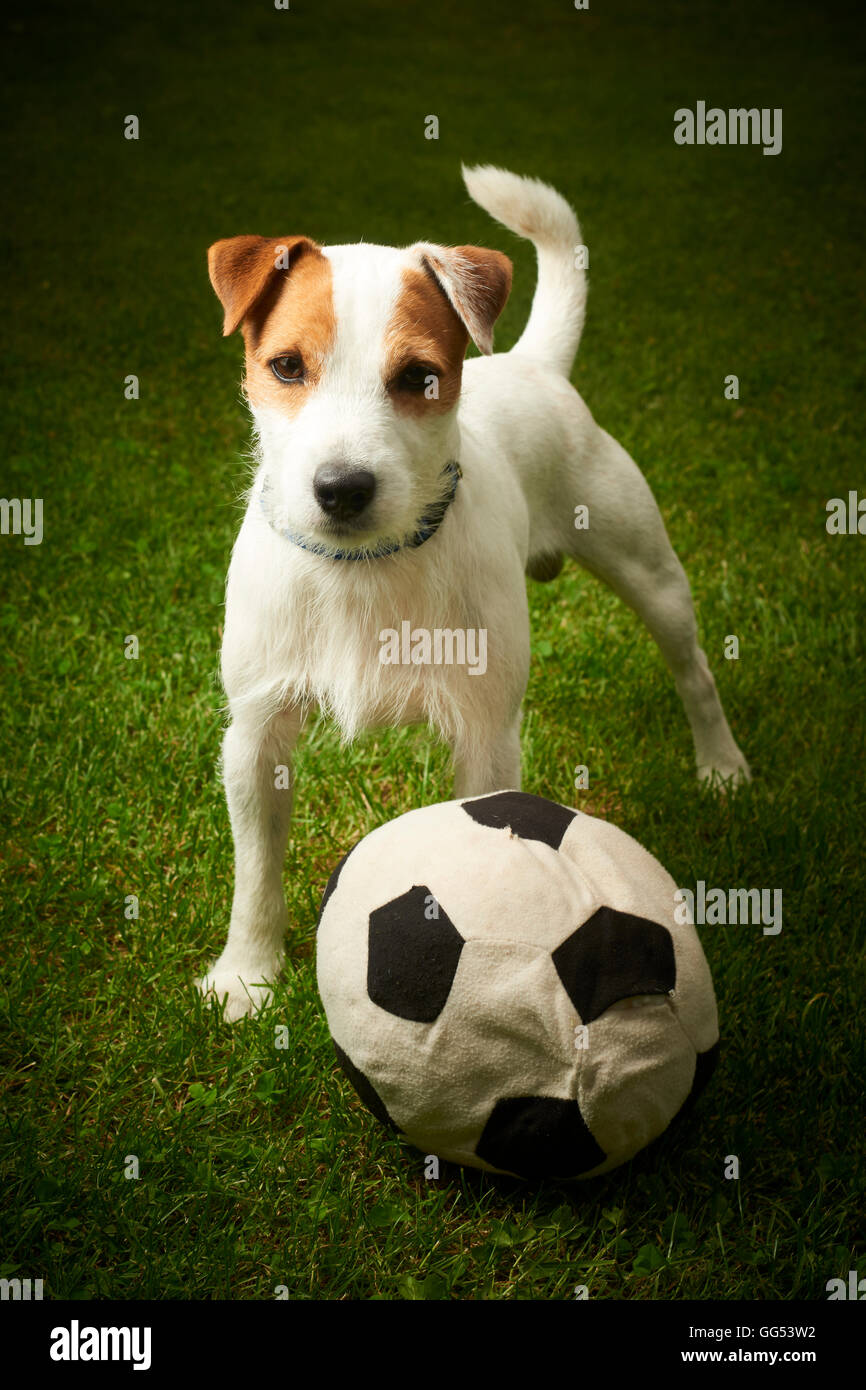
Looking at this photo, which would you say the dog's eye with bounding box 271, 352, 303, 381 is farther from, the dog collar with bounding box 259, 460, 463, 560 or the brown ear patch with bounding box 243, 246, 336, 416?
the dog collar with bounding box 259, 460, 463, 560

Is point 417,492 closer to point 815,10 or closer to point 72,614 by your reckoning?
point 72,614

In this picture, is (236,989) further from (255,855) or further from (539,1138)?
(539,1138)

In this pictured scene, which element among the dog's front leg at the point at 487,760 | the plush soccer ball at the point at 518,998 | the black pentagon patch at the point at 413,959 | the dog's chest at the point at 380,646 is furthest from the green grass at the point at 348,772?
the dog's chest at the point at 380,646

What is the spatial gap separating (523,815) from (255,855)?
3.06 feet

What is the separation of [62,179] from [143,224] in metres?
1.73

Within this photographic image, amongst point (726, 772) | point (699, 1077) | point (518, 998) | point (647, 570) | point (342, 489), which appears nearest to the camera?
point (518, 998)

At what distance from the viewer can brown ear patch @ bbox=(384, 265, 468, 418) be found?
99.7 inches

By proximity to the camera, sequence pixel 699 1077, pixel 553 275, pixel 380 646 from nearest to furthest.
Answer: pixel 699 1077 < pixel 380 646 < pixel 553 275

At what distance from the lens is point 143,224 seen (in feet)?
34.3

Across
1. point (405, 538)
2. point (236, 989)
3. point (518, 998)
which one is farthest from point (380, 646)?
point (236, 989)

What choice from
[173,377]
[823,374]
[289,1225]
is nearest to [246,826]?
[289,1225]

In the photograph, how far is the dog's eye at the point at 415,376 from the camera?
8.41 ft

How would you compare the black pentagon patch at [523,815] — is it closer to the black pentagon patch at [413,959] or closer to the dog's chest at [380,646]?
the black pentagon patch at [413,959]

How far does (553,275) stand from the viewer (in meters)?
4.24
